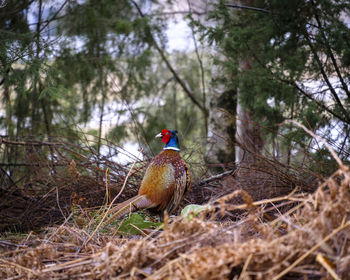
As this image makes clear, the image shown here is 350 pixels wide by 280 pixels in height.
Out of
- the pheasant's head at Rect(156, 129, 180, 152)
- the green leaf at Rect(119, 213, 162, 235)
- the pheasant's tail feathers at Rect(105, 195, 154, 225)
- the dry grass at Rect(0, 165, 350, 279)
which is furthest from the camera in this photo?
the pheasant's head at Rect(156, 129, 180, 152)

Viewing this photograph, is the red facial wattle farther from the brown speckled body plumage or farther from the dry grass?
the dry grass

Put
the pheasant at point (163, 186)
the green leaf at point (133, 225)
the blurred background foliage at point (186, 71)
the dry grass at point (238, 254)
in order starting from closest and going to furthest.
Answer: the dry grass at point (238, 254)
the green leaf at point (133, 225)
the pheasant at point (163, 186)
the blurred background foliage at point (186, 71)

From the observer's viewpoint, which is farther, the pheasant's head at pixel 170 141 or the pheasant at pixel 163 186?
the pheasant's head at pixel 170 141

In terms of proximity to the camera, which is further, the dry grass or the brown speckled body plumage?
the brown speckled body plumage

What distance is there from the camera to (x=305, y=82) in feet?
15.9

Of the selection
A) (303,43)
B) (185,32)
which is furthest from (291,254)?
(185,32)

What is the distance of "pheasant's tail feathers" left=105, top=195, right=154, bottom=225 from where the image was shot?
309 centimetres

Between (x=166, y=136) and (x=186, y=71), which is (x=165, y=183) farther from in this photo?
(x=186, y=71)

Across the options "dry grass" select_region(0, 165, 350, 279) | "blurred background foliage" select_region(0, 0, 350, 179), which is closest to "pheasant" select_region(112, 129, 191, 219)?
"blurred background foliage" select_region(0, 0, 350, 179)

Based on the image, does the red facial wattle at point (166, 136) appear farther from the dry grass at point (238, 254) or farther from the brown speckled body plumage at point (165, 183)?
the dry grass at point (238, 254)

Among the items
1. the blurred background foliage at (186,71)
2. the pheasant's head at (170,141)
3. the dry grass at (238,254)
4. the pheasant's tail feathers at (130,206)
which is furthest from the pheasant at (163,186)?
the dry grass at (238,254)

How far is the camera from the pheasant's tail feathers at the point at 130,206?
3.09 m

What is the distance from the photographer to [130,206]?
3227 millimetres

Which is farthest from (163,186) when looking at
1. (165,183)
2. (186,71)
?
(186,71)
